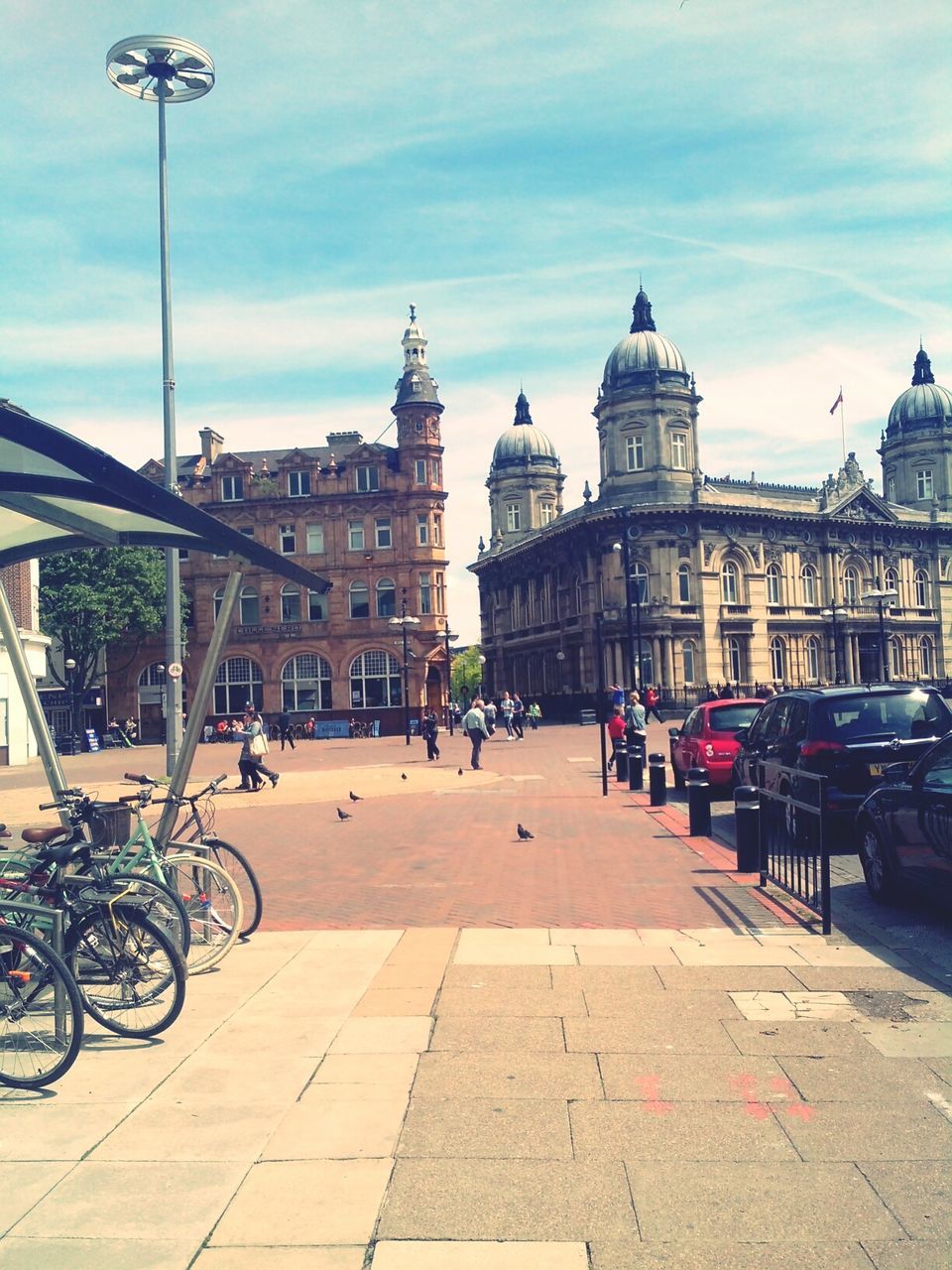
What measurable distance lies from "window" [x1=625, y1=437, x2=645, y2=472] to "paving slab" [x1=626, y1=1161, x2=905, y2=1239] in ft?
212

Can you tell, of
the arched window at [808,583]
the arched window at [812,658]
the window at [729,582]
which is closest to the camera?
the window at [729,582]

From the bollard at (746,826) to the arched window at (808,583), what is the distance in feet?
205

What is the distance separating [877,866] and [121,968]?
6044mm

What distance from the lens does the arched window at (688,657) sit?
213 ft

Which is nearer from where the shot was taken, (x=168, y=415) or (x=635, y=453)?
(x=168, y=415)

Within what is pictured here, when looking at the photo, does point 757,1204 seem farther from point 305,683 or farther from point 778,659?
point 778,659

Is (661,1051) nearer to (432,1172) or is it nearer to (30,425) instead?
(432,1172)

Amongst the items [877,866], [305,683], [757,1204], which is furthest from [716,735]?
[305,683]

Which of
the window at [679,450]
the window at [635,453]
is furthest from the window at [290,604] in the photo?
the window at [679,450]

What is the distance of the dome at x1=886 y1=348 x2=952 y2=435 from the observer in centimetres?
8650

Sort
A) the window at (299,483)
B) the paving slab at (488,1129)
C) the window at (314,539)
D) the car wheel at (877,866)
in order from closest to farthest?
the paving slab at (488,1129) → the car wheel at (877,866) → the window at (314,539) → the window at (299,483)

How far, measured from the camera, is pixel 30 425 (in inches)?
217

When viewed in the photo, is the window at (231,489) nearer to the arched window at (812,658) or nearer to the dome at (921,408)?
the arched window at (812,658)

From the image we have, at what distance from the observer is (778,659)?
6919cm
